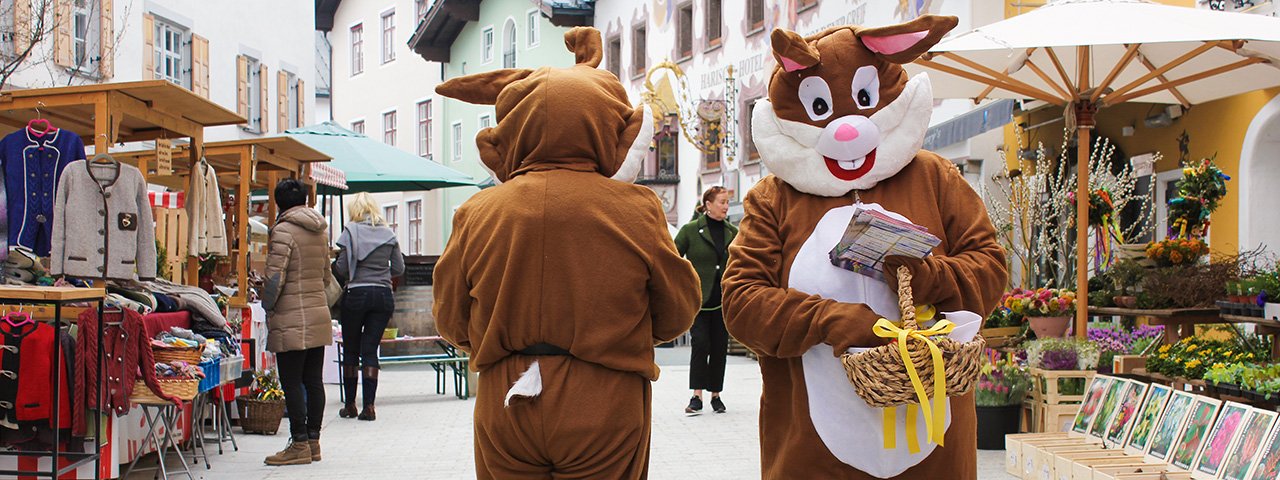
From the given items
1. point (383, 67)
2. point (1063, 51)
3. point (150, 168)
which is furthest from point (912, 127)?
point (383, 67)

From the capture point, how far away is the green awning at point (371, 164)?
1364 centimetres

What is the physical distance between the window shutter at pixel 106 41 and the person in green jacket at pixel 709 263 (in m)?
9.56

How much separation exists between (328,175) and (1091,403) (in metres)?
8.06

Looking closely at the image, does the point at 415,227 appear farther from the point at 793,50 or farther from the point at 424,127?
the point at 793,50

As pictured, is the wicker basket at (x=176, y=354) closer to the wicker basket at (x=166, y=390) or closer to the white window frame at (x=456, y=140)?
the wicker basket at (x=166, y=390)

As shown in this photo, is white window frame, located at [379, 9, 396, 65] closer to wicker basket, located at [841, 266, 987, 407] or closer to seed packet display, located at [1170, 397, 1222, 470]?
seed packet display, located at [1170, 397, 1222, 470]

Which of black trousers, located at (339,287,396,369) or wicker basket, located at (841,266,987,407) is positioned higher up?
wicker basket, located at (841,266,987,407)

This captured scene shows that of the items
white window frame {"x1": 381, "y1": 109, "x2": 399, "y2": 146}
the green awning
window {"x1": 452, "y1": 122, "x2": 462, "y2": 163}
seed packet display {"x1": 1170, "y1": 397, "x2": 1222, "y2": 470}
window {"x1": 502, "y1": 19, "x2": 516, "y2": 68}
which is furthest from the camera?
white window frame {"x1": 381, "y1": 109, "x2": 399, "y2": 146}

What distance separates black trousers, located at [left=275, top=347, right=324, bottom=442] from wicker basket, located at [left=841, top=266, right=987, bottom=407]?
4.92 m

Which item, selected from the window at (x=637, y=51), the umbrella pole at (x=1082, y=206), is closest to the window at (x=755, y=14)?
the window at (x=637, y=51)

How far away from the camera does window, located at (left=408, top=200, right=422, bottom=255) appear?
122 ft

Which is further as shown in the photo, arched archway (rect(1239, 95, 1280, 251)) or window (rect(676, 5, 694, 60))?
window (rect(676, 5, 694, 60))

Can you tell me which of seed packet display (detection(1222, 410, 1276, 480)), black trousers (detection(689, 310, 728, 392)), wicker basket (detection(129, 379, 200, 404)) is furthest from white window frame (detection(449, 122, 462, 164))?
seed packet display (detection(1222, 410, 1276, 480))

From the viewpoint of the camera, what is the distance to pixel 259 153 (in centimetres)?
1045
